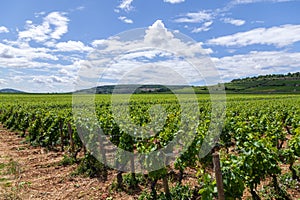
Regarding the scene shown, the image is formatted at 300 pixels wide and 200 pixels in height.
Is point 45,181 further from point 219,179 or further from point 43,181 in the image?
point 219,179

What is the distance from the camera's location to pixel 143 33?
387 inches

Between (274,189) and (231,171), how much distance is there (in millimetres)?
2564

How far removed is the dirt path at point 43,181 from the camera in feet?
25.3

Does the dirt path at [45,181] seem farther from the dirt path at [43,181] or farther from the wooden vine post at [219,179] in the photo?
the wooden vine post at [219,179]

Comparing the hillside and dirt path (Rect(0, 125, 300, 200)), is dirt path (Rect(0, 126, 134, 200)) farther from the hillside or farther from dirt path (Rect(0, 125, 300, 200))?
the hillside

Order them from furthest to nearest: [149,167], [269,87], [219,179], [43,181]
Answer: [269,87] < [43,181] < [149,167] < [219,179]

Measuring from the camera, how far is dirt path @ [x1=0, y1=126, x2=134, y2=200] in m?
7.70

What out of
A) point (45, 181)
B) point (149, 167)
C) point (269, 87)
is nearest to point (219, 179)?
point (149, 167)

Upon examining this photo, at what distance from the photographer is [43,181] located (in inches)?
346

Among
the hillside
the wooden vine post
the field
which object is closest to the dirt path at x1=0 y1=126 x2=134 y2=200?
the field

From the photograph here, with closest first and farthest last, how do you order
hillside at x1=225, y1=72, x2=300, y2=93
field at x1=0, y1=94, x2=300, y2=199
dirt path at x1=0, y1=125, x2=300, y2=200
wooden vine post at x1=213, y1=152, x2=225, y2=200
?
wooden vine post at x1=213, y1=152, x2=225, y2=200
field at x1=0, y1=94, x2=300, y2=199
dirt path at x1=0, y1=125, x2=300, y2=200
hillside at x1=225, y1=72, x2=300, y2=93

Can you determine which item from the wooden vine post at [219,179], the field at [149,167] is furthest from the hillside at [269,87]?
the wooden vine post at [219,179]

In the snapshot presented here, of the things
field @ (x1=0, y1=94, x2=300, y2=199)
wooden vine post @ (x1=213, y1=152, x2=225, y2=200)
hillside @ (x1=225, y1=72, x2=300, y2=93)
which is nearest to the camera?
wooden vine post @ (x1=213, y1=152, x2=225, y2=200)

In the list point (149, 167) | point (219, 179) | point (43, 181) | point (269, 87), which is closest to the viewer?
point (219, 179)
